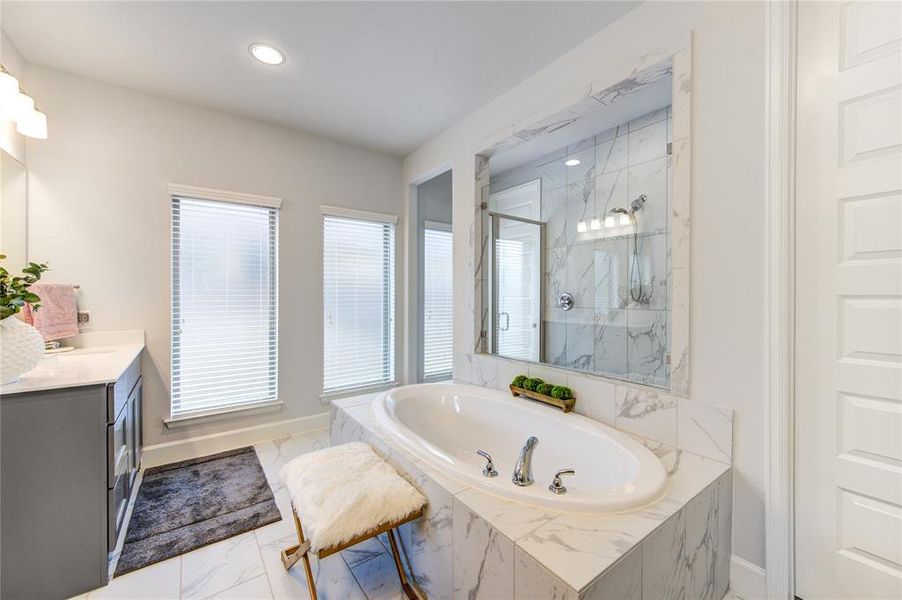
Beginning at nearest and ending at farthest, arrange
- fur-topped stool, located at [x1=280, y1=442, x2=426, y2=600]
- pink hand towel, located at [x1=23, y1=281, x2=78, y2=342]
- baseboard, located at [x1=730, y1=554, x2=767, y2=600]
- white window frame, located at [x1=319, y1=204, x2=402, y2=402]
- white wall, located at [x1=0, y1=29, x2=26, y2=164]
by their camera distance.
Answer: fur-topped stool, located at [x1=280, y1=442, x2=426, y2=600] < baseboard, located at [x1=730, y1=554, x2=767, y2=600] < white wall, located at [x1=0, y1=29, x2=26, y2=164] < pink hand towel, located at [x1=23, y1=281, x2=78, y2=342] < white window frame, located at [x1=319, y1=204, x2=402, y2=402]

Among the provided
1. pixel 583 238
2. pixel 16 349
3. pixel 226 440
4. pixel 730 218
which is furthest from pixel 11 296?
pixel 583 238

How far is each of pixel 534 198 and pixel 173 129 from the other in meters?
2.76

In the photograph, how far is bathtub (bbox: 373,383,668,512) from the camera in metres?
1.27

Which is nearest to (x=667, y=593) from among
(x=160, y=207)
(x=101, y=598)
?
(x=101, y=598)

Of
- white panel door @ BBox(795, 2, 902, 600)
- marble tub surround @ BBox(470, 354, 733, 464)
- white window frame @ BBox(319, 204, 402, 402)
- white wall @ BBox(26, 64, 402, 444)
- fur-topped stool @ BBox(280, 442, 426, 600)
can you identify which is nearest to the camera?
white panel door @ BBox(795, 2, 902, 600)

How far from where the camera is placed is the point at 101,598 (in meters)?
1.47

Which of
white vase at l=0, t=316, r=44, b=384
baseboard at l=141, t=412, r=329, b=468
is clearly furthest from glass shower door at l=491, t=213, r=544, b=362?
white vase at l=0, t=316, r=44, b=384

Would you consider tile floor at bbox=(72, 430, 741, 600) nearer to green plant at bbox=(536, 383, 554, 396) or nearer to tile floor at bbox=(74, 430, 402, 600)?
tile floor at bbox=(74, 430, 402, 600)

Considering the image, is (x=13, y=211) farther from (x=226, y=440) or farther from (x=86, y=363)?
(x=226, y=440)

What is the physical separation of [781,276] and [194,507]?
3007mm

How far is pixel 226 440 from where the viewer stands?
2.82 meters

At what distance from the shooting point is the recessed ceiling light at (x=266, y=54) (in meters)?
2.06

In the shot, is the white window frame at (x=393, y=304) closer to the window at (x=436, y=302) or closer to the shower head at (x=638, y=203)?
the window at (x=436, y=302)

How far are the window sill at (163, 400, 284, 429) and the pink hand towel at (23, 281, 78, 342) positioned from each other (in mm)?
835
